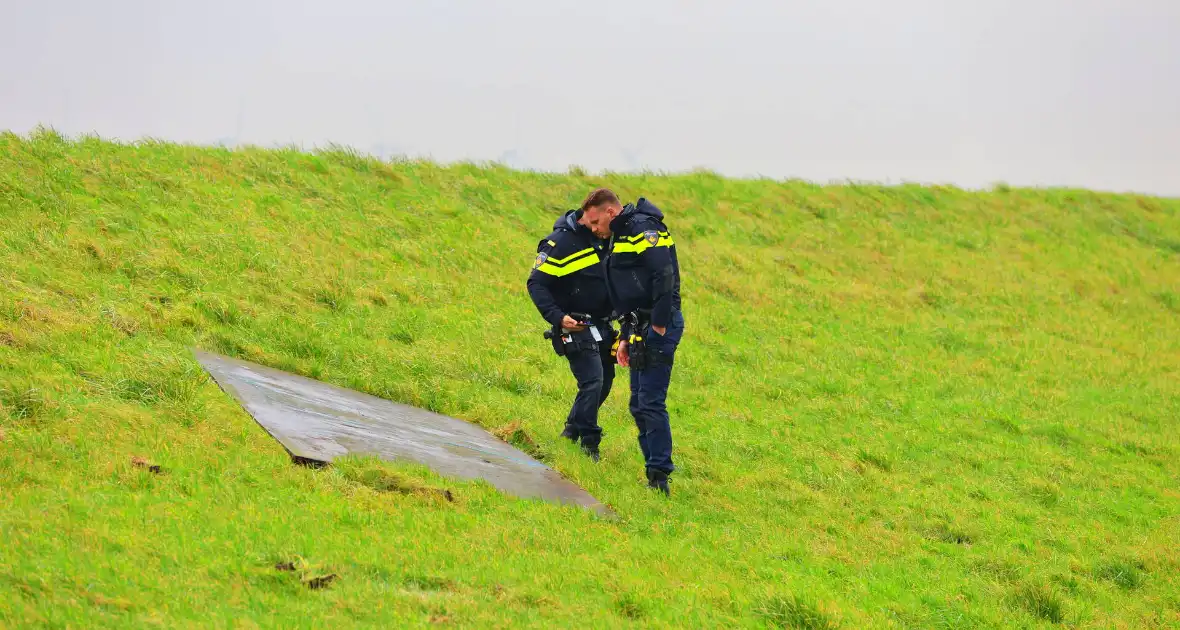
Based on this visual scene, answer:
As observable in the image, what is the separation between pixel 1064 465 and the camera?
13.5 m

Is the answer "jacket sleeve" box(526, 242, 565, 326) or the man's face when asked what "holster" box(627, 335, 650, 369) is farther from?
the man's face

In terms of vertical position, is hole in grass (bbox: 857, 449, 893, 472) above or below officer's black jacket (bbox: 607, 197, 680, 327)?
below

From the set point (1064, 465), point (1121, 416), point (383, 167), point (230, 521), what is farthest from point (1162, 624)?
point (383, 167)

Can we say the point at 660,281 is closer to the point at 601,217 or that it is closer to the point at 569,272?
the point at 601,217

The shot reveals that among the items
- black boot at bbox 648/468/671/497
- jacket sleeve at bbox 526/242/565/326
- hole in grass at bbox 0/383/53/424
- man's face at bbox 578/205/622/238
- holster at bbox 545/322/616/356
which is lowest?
black boot at bbox 648/468/671/497

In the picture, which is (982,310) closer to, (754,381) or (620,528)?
(754,381)

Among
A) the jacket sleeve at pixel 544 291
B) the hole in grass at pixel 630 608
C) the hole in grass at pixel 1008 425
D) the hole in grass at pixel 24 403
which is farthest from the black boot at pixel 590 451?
the hole in grass at pixel 1008 425

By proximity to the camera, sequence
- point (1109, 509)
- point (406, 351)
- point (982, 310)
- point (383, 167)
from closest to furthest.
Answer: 1. point (1109, 509)
2. point (406, 351)
3. point (383, 167)
4. point (982, 310)

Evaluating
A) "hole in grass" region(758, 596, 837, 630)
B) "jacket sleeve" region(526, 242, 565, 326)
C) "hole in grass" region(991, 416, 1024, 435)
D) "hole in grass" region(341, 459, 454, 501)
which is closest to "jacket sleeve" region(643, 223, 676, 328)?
"jacket sleeve" region(526, 242, 565, 326)

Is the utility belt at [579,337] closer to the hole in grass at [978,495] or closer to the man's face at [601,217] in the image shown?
the man's face at [601,217]

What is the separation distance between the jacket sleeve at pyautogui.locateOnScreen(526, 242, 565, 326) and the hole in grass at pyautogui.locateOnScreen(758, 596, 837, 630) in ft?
12.6

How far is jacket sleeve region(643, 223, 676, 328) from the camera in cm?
895

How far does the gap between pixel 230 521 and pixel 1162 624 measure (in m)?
6.88

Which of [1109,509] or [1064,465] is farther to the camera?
[1064,465]
